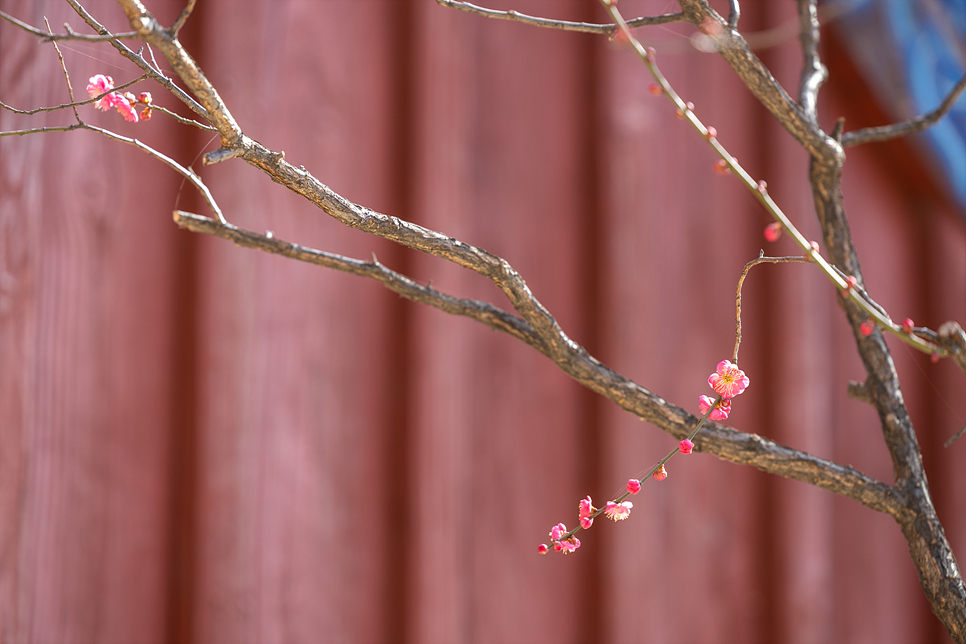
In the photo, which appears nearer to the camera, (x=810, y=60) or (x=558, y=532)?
(x=558, y=532)

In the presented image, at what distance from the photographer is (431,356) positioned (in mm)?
787

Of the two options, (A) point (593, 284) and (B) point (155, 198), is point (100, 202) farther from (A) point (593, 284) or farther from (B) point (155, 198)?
(A) point (593, 284)

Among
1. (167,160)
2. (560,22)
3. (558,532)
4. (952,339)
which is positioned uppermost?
(560,22)

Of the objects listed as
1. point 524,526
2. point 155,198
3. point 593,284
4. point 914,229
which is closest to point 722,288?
point 593,284

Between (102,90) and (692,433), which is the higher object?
(102,90)

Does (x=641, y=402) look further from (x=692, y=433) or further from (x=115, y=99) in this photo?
(x=115, y=99)

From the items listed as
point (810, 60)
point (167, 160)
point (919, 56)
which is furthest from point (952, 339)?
point (919, 56)

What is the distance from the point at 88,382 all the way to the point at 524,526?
558mm

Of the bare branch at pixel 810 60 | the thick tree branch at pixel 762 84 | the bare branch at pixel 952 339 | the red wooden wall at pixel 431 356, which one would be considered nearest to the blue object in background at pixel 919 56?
the red wooden wall at pixel 431 356

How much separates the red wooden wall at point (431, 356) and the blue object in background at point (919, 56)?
4 centimetres

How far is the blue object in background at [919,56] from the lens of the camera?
881 millimetres

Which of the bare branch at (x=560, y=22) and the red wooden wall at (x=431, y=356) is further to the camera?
the red wooden wall at (x=431, y=356)

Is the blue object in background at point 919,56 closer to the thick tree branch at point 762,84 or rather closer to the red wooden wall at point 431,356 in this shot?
the red wooden wall at point 431,356

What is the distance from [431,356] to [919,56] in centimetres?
81
